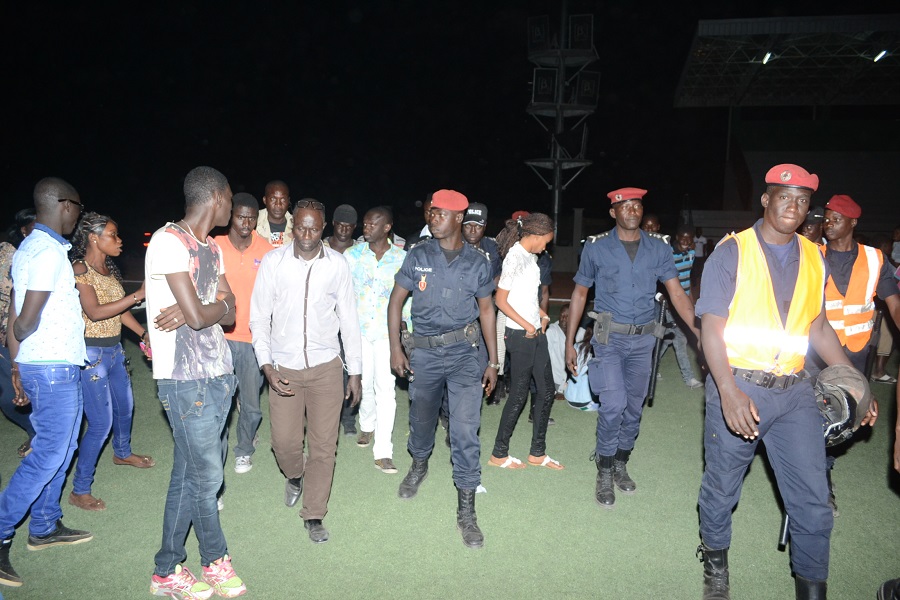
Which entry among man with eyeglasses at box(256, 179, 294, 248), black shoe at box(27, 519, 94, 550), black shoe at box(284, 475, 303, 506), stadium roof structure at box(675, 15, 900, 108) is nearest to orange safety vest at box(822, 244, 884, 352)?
black shoe at box(284, 475, 303, 506)

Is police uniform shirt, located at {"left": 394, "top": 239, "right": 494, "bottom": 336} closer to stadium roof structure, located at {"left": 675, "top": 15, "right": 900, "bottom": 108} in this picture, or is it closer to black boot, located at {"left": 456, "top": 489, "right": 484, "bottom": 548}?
black boot, located at {"left": 456, "top": 489, "right": 484, "bottom": 548}

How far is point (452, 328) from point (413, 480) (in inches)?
50.9

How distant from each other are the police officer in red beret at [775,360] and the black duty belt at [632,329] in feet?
4.25

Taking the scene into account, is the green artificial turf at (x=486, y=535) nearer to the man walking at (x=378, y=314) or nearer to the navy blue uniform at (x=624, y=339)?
the man walking at (x=378, y=314)

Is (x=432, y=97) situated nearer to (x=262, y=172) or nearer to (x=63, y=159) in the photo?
(x=262, y=172)

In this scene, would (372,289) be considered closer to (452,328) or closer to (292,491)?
(452,328)

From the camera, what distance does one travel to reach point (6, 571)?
3.39 meters

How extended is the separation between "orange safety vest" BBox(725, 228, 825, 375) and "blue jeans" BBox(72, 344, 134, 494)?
397cm

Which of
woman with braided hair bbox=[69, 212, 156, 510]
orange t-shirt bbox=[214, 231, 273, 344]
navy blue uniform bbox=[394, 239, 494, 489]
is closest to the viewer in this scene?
woman with braided hair bbox=[69, 212, 156, 510]

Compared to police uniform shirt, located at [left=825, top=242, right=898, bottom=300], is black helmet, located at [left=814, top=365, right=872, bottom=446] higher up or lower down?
lower down

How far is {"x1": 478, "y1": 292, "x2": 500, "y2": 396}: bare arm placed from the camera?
438 centimetres

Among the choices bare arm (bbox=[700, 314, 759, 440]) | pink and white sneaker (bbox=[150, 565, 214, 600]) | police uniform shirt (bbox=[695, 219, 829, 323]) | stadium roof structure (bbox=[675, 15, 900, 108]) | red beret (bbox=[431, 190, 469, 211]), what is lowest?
pink and white sneaker (bbox=[150, 565, 214, 600])

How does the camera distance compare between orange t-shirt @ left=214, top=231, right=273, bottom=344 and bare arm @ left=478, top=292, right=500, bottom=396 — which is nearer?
bare arm @ left=478, top=292, right=500, bottom=396

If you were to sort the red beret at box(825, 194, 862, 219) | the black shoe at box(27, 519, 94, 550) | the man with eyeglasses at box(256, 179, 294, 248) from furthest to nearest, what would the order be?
the man with eyeglasses at box(256, 179, 294, 248), the red beret at box(825, 194, 862, 219), the black shoe at box(27, 519, 94, 550)
